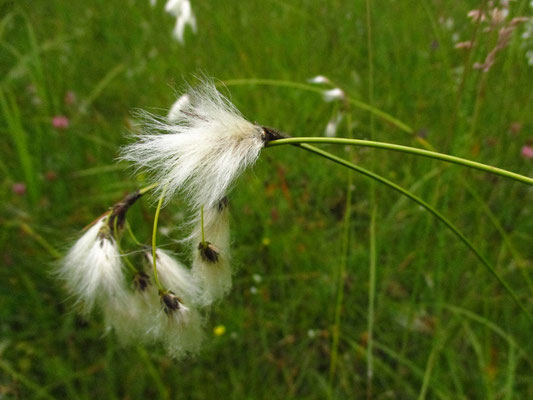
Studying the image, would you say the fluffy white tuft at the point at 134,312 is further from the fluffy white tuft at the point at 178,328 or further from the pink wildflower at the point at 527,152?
the pink wildflower at the point at 527,152

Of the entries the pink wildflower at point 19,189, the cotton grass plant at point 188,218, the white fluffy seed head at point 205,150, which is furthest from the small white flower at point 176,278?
the pink wildflower at point 19,189

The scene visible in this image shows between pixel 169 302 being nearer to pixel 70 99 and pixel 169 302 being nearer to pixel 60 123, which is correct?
pixel 60 123

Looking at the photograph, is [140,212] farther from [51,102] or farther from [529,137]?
[529,137]

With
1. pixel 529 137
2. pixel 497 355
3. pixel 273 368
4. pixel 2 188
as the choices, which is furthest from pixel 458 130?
pixel 2 188

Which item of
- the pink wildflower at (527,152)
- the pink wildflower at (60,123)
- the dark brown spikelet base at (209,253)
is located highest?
the pink wildflower at (60,123)

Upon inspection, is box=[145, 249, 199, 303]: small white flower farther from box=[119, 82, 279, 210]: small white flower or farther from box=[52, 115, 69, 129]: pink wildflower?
box=[52, 115, 69, 129]: pink wildflower

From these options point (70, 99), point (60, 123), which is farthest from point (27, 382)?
point (70, 99)

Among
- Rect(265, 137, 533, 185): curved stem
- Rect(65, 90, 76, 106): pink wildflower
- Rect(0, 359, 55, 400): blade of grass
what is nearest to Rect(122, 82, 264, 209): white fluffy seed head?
Rect(265, 137, 533, 185): curved stem
